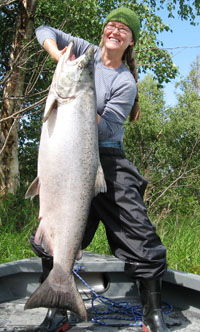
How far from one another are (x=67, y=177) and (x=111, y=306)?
64.8 inches

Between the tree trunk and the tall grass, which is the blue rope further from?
the tree trunk

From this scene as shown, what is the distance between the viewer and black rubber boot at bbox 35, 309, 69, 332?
2.87 meters

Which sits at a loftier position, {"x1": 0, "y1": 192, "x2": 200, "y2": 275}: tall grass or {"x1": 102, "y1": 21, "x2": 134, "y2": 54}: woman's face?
{"x1": 102, "y1": 21, "x2": 134, "y2": 54}: woman's face

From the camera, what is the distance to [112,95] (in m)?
2.88

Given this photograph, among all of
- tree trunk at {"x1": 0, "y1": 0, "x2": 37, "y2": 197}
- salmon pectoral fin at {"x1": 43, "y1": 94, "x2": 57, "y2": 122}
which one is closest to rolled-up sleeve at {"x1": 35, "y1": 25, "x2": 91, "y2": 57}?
salmon pectoral fin at {"x1": 43, "y1": 94, "x2": 57, "y2": 122}

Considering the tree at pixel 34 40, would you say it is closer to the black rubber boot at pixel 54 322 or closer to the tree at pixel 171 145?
the tree at pixel 171 145

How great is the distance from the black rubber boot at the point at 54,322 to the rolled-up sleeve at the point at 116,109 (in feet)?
4.21

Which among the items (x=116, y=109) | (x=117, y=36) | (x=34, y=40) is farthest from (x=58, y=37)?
(x=34, y=40)

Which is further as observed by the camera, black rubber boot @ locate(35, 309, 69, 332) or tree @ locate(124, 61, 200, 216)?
tree @ locate(124, 61, 200, 216)

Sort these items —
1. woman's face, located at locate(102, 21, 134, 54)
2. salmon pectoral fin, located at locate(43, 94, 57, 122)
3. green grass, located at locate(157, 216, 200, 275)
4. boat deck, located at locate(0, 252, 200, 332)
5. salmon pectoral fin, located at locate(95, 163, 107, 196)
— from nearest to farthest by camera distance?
salmon pectoral fin, located at locate(43, 94, 57, 122) → salmon pectoral fin, located at locate(95, 163, 107, 196) → woman's face, located at locate(102, 21, 134, 54) → boat deck, located at locate(0, 252, 200, 332) → green grass, located at locate(157, 216, 200, 275)

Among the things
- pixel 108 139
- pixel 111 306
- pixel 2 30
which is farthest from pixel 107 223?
pixel 2 30

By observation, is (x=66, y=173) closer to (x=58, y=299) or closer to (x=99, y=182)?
(x=99, y=182)

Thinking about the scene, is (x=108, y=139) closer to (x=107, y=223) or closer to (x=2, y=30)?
(x=107, y=223)

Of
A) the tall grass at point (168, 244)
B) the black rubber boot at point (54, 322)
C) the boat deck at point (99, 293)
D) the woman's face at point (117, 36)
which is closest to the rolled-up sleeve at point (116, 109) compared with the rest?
the woman's face at point (117, 36)
